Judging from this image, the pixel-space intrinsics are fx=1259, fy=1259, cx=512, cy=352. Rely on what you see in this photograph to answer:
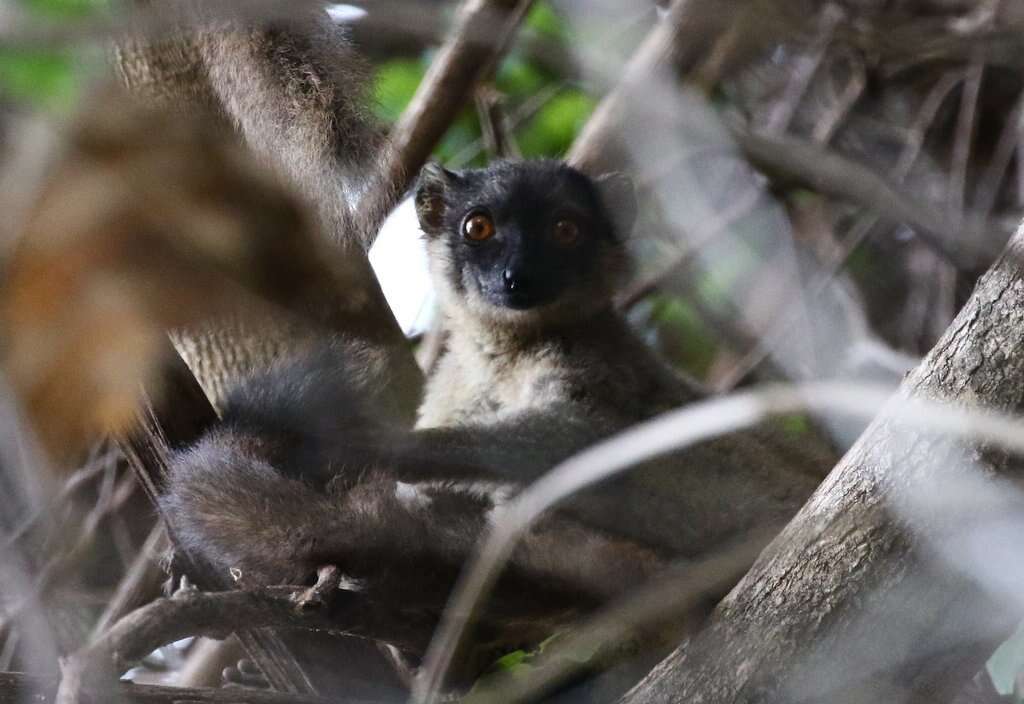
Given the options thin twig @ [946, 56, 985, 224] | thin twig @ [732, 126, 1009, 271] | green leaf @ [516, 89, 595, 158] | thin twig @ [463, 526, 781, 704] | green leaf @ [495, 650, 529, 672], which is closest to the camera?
thin twig @ [463, 526, 781, 704]

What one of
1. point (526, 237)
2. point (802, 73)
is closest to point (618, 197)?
point (526, 237)

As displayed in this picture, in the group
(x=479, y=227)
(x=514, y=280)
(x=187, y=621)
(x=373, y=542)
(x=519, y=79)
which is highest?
(x=519, y=79)

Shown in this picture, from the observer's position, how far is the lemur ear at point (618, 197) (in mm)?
4184

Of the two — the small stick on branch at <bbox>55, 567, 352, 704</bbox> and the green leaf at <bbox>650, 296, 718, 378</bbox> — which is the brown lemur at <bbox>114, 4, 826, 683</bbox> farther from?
the green leaf at <bbox>650, 296, 718, 378</bbox>

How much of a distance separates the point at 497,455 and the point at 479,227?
99 centimetres

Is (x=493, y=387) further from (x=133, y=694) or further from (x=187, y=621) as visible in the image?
(x=133, y=694)

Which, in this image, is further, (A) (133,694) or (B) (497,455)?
(B) (497,455)

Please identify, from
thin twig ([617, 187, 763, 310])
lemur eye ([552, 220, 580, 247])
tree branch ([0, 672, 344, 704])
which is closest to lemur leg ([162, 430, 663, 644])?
tree branch ([0, 672, 344, 704])

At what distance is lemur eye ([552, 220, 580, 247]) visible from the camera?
4000 millimetres

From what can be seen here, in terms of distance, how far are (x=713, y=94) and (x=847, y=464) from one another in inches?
144

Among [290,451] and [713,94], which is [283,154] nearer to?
[290,451]

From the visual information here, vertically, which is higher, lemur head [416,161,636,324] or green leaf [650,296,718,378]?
lemur head [416,161,636,324]

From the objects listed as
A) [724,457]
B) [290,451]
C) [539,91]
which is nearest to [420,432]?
[290,451]

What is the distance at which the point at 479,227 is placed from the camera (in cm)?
407
